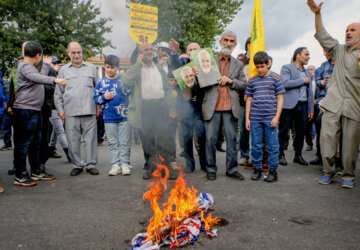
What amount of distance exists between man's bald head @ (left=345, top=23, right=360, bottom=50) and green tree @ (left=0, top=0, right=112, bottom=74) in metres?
17.7

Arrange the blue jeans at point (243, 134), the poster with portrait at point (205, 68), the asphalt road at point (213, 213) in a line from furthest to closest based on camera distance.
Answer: the blue jeans at point (243, 134)
the poster with portrait at point (205, 68)
the asphalt road at point (213, 213)

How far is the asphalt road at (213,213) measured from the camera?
2.54m

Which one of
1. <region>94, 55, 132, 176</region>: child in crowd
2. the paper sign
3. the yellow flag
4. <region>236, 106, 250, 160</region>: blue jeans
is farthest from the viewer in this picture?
<region>236, 106, 250, 160</region>: blue jeans

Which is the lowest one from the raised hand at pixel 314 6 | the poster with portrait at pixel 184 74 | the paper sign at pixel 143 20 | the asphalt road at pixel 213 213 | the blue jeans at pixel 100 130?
the asphalt road at pixel 213 213

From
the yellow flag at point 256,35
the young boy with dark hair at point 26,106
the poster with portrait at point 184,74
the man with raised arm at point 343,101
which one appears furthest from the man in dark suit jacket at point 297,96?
the young boy with dark hair at point 26,106

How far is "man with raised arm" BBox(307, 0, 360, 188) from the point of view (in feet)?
13.3

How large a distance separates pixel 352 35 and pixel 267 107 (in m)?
1.59

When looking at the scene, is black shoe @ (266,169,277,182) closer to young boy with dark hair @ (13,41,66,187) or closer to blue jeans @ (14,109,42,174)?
young boy with dark hair @ (13,41,66,187)

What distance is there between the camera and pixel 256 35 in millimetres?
5336

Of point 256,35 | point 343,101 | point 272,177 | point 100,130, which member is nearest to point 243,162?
point 272,177

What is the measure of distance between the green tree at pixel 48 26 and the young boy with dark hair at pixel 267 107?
16.8 meters

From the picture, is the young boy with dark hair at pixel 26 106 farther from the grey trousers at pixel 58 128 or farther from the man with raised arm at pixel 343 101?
the man with raised arm at pixel 343 101

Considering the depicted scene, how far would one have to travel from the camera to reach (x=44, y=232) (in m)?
2.75

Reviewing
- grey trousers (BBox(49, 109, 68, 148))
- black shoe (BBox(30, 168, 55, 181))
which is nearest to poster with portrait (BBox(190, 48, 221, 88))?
black shoe (BBox(30, 168, 55, 181))
